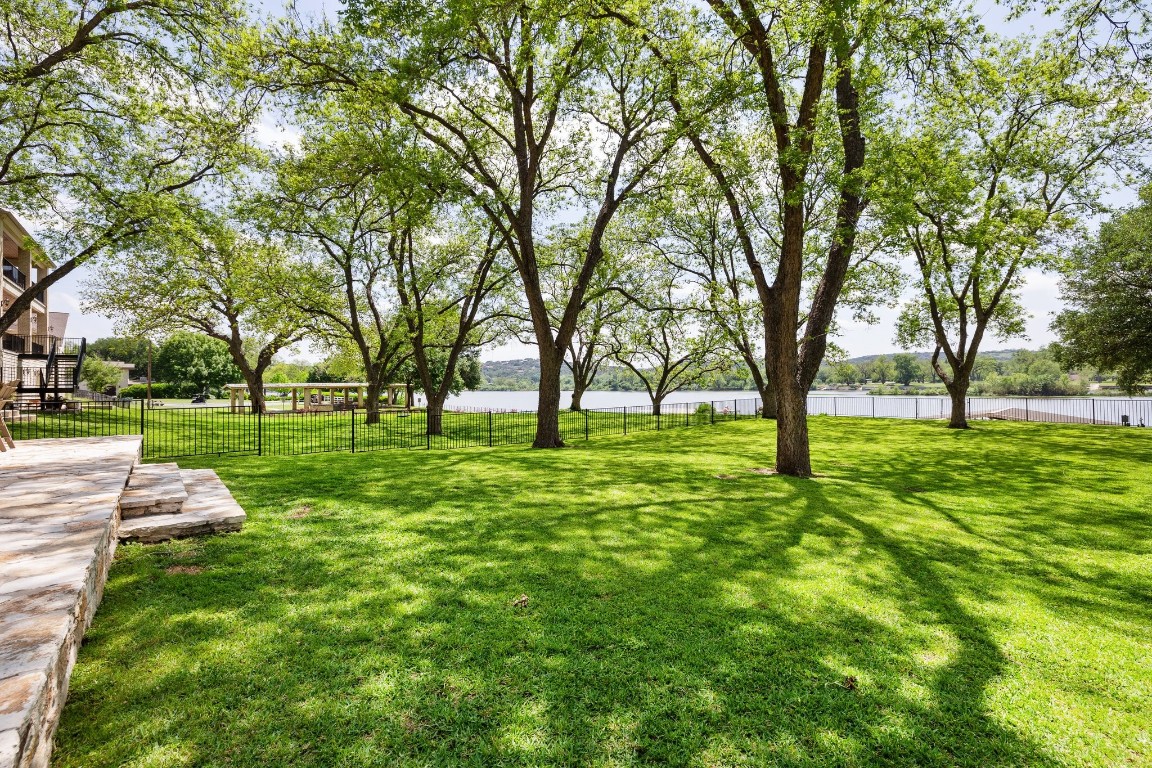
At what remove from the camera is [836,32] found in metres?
7.02

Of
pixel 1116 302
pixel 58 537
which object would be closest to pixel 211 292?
pixel 58 537

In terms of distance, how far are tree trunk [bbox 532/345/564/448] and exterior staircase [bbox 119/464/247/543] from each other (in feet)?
29.4

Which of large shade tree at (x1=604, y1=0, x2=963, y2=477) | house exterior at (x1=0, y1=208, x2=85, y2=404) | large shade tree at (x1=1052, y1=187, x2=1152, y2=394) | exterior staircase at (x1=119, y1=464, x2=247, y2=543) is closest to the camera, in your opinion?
exterior staircase at (x1=119, y1=464, x2=247, y2=543)

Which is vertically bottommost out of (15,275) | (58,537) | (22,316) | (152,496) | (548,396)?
(152,496)

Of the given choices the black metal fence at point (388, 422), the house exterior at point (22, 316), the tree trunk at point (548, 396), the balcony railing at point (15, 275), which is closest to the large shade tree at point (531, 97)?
the tree trunk at point (548, 396)

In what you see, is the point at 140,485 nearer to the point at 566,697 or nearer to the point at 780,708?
the point at 566,697

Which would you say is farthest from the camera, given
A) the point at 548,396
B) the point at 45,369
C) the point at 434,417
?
the point at 434,417

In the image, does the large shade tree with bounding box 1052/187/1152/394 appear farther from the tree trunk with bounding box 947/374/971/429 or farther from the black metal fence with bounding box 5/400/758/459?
the black metal fence with bounding box 5/400/758/459

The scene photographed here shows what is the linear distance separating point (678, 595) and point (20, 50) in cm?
1834

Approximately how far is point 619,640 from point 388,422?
18.9 meters

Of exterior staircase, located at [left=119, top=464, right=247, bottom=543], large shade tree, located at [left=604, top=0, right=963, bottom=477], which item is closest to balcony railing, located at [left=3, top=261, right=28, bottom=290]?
exterior staircase, located at [left=119, top=464, right=247, bottom=543]

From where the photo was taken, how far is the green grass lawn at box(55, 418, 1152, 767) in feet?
7.94

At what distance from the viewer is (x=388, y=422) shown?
20.4 m

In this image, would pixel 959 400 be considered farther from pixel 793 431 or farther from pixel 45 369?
pixel 45 369
